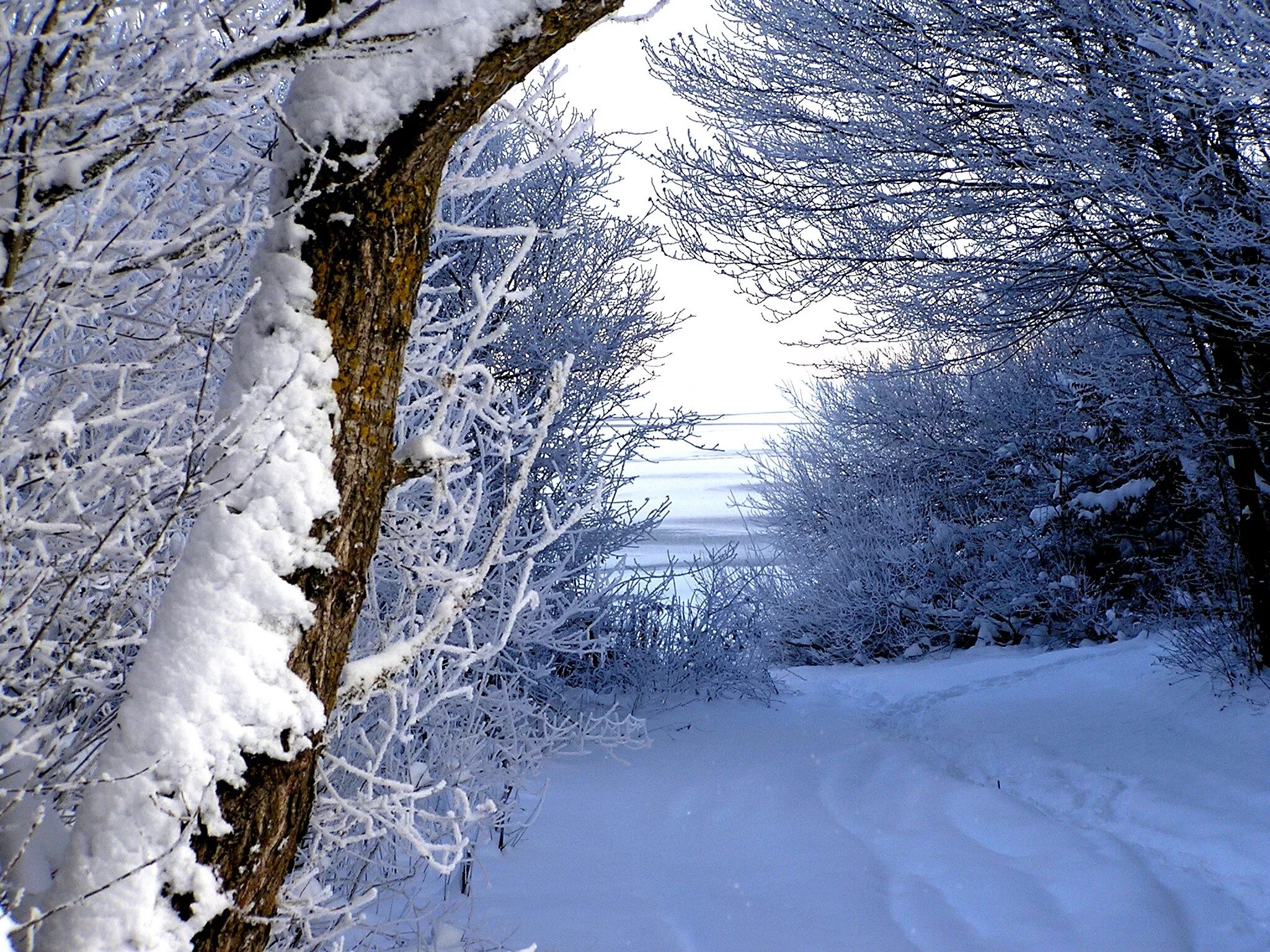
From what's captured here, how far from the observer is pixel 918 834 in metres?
5.28

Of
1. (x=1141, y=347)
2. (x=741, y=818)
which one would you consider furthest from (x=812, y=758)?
(x=1141, y=347)

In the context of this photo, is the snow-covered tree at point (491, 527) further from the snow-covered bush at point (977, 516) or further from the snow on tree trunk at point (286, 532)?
the snow-covered bush at point (977, 516)

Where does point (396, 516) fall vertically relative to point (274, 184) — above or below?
below

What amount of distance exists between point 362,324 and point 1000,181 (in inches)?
214

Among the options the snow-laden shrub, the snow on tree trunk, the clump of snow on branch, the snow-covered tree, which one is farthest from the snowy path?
the clump of snow on branch

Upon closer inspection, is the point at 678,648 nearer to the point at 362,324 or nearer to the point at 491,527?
the point at 491,527

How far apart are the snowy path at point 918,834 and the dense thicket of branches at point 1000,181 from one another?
1.70 metres

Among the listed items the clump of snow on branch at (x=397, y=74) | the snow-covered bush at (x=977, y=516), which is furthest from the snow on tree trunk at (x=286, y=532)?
the snow-covered bush at (x=977, y=516)

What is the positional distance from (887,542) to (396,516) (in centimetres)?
1121

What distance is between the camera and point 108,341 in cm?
204

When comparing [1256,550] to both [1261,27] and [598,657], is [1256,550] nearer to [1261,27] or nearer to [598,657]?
[1261,27]

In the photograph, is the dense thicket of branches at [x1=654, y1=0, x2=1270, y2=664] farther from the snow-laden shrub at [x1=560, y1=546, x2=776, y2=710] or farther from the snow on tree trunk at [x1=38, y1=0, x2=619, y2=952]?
the snow on tree trunk at [x1=38, y1=0, x2=619, y2=952]

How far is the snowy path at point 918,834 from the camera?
417cm

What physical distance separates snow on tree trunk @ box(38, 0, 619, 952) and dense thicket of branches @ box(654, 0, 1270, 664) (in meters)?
4.58
